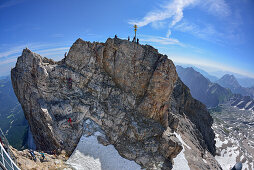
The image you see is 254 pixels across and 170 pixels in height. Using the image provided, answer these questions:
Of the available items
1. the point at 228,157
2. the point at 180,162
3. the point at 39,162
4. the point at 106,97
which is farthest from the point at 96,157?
the point at 228,157

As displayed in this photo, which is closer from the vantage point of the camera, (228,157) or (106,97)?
(106,97)

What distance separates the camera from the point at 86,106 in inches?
1189

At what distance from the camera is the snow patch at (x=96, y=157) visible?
2316 centimetres

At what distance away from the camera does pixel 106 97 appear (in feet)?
110

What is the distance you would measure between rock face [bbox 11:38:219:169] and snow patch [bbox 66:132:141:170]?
1289mm

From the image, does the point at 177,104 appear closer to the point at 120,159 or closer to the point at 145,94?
the point at 145,94

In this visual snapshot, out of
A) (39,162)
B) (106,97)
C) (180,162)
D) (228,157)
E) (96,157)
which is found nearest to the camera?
(39,162)

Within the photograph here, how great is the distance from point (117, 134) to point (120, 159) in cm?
558

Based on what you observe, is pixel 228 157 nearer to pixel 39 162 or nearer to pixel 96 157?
pixel 96 157

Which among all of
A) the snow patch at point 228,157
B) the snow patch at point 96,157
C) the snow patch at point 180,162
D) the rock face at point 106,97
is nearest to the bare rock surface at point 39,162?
the snow patch at point 96,157

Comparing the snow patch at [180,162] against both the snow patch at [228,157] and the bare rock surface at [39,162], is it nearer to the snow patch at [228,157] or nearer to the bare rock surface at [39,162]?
the bare rock surface at [39,162]

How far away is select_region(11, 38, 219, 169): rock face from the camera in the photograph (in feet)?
89.6

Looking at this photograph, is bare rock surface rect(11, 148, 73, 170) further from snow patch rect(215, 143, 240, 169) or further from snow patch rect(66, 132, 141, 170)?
snow patch rect(215, 143, 240, 169)

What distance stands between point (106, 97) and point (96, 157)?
14717 mm
